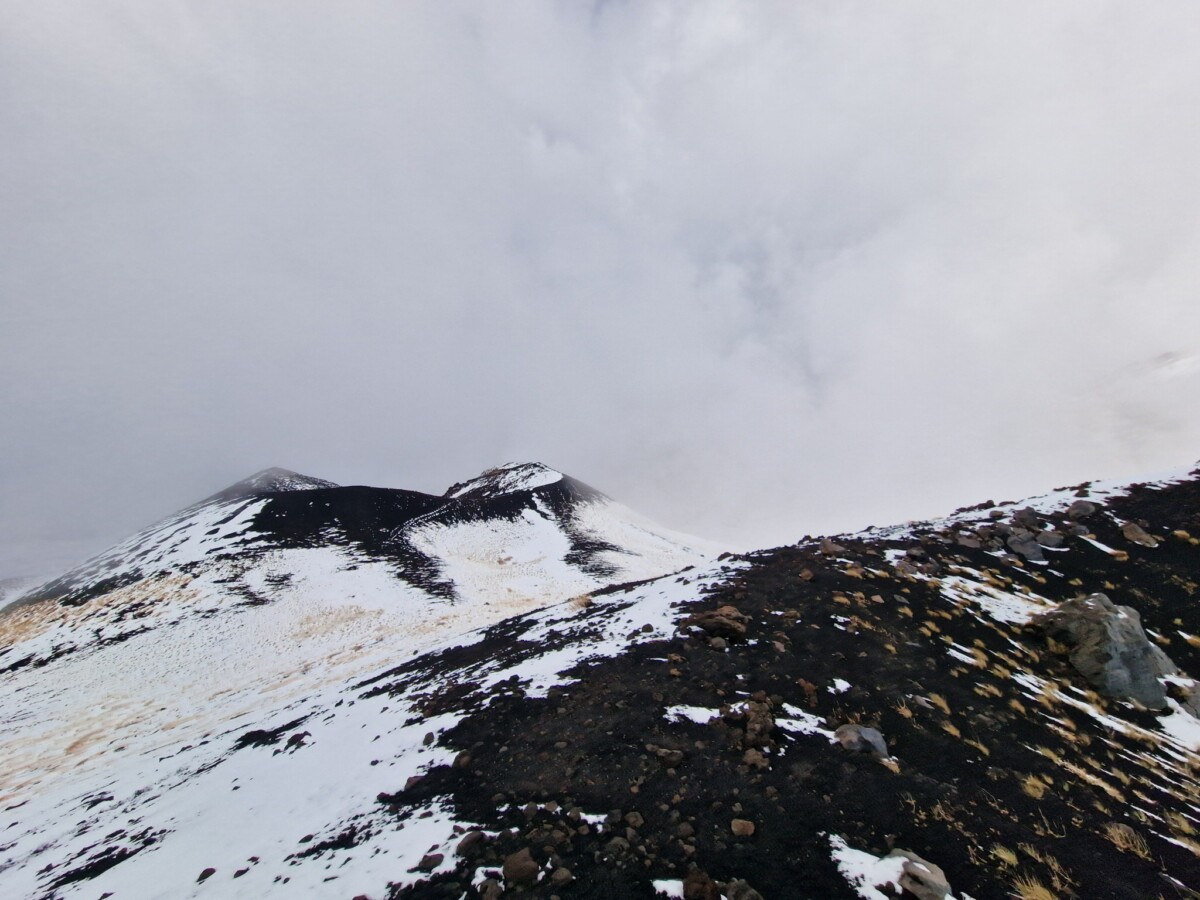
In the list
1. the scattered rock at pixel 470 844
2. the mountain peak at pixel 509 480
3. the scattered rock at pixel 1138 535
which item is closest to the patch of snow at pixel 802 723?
the scattered rock at pixel 470 844

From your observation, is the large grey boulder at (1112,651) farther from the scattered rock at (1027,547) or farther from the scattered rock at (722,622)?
the scattered rock at (722,622)

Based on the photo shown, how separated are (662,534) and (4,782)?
67.0 meters

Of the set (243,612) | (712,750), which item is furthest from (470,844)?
(243,612)

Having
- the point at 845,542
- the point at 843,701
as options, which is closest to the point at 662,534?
the point at 845,542

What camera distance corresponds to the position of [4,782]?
1955 centimetres

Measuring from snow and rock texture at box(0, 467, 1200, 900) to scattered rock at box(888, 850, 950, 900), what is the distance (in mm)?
40

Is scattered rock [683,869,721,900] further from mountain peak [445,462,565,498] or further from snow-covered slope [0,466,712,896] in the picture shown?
mountain peak [445,462,565,498]

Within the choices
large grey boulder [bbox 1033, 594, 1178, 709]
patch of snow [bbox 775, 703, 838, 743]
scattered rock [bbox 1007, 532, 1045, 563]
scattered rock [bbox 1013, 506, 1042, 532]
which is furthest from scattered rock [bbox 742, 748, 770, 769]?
scattered rock [bbox 1013, 506, 1042, 532]

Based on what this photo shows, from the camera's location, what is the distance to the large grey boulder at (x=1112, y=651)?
12555 millimetres

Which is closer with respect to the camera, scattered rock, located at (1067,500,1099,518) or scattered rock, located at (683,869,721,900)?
scattered rock, located at (683,869,721,900)

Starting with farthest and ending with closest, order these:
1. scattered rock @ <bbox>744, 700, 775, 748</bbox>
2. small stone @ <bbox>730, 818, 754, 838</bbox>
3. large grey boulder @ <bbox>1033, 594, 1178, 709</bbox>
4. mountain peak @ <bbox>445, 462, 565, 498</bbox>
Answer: mountain peak @ <bbox>445, 462, 565, 498</bbox> → large grey boulder @ <bbox>1033, 594, 1178, 709</bbox> → scattered rock @ <bbox>744, 700, 775, 748</bbox> → small stone @ <bbox>730, 818, 754, 838</bbox>

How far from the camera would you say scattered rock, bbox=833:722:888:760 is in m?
9.62

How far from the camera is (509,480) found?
8938 centimetres

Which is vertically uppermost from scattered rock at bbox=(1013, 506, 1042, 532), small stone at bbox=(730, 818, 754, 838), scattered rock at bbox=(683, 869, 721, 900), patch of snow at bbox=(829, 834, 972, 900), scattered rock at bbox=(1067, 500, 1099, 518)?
scattered rock at bbox=(1067, 500, 1099, 518)
